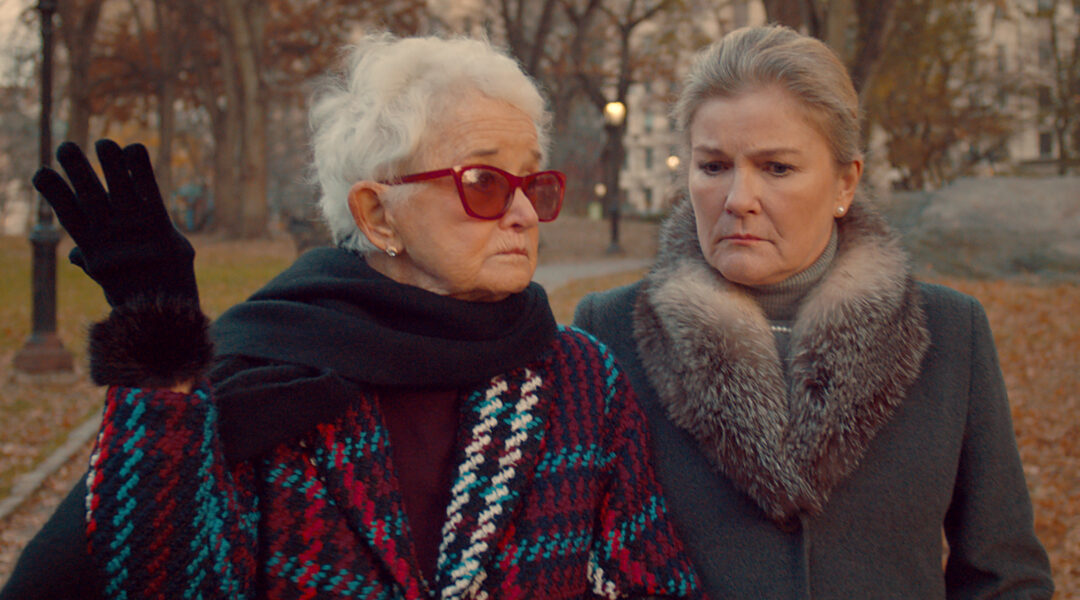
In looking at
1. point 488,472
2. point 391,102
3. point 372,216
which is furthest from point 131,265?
point 488,472

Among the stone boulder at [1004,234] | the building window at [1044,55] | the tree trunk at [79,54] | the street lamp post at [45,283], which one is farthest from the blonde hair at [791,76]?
the building window at [1044,55]

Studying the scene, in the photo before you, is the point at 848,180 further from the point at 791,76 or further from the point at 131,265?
the point at 131,265

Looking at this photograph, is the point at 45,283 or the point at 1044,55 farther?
the point at 1044,55

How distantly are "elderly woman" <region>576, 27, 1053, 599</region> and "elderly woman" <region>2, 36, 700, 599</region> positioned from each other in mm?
205

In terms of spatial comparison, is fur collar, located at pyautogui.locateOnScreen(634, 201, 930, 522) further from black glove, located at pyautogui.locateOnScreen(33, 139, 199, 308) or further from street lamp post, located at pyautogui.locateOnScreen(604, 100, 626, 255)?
street lamp post, located at pyautogui.locateOnScreen(604, 100, 626, 255)

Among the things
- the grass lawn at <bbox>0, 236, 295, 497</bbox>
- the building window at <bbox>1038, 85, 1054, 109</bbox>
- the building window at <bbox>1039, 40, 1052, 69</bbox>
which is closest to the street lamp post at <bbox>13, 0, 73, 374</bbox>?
the grass lawn at <bbox>0, 236, 295, 497</bbox>

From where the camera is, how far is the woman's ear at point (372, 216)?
2145 millimetres

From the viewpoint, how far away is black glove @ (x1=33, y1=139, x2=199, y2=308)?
165 centimetres

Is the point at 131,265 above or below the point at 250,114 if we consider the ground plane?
below

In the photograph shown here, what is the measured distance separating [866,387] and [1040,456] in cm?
536

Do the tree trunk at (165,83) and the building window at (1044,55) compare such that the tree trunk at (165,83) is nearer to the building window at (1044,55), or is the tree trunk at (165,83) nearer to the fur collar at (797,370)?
the fur collar at (797,370)

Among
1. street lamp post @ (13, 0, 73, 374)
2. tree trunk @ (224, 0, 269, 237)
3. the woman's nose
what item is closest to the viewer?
the woman's nose

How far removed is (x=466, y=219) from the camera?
209 centimetres

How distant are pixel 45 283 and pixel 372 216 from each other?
29.6 feet
